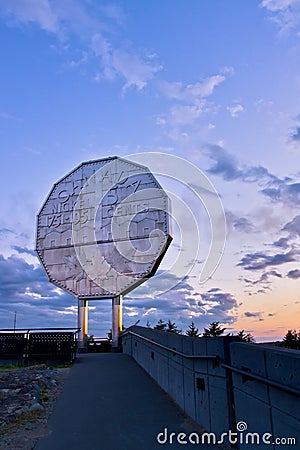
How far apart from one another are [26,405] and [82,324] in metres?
13.6

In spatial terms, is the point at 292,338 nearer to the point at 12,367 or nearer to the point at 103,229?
the point at 12,367

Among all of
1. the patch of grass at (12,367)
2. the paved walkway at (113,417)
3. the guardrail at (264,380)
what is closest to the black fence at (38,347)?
the patch of grass at (12,367)

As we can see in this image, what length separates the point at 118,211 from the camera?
68.2 ft

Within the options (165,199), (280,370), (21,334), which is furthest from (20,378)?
(165,199)

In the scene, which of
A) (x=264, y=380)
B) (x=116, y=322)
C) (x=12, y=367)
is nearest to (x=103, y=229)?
(x=116, y=322)

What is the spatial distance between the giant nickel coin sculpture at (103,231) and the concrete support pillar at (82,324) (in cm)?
3

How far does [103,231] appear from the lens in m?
21.1

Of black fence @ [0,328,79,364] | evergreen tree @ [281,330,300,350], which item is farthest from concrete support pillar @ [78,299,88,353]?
evergreen tree @ [281,330,300,350]

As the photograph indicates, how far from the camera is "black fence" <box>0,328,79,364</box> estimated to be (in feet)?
48.0

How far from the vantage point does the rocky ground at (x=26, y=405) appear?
5.38m

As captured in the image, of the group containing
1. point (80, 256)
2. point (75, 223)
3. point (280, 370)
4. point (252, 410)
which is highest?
point (75, 223)

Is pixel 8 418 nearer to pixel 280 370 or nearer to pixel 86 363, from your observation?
pixel 280 370

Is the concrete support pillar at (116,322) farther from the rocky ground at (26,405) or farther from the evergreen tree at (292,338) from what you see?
the evergreen tree at (292,338)

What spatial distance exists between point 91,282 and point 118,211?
3957 mm
